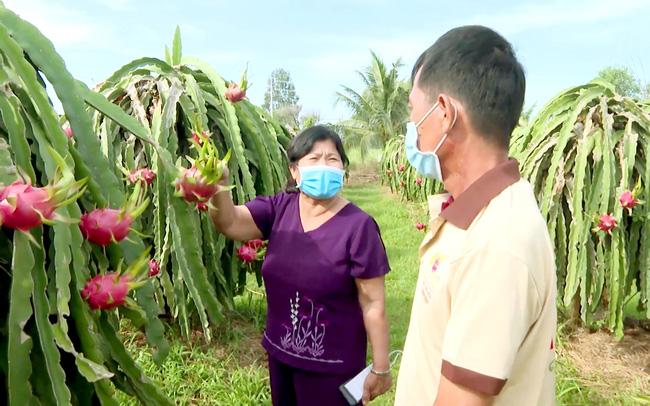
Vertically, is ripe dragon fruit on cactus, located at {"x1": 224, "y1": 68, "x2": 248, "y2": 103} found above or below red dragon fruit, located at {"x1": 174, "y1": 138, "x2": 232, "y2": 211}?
above

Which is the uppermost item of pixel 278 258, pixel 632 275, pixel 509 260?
pixel 509 260

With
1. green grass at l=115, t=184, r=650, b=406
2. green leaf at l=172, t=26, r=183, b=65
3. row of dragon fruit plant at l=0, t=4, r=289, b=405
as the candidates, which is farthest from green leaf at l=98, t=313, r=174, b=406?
green leaf at l=172, t=26, r=183, b=65

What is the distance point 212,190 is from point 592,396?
2.86m

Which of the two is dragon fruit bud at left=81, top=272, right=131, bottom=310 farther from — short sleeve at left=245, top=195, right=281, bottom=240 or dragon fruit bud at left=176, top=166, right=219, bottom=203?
short sleeve at left=245, top=195, right=281, bottom=240

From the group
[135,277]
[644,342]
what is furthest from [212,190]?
[644,342]

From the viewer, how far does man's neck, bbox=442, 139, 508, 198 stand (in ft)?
4.04

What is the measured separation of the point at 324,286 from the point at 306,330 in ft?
0.64

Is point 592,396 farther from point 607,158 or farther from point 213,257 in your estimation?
point 213,257

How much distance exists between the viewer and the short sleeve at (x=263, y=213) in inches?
95.7

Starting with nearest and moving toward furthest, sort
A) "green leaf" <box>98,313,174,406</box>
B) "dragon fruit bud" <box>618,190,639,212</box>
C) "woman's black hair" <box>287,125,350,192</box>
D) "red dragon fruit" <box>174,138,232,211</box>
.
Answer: "green leaf" <box>98,313,174,406</box>, "red dragon fruit" <box>174,138,232,211</box>, "woman's black hair" <box>287,125,350,192</box>, "dragon fruit bud" <box>618,190,639,212</box>

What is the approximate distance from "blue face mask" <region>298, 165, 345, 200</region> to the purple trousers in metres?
0.68

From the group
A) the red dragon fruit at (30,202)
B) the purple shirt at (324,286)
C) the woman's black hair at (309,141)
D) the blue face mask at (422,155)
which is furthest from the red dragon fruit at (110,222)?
the woman's black hair at (309,141)

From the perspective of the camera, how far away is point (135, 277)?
1.36m

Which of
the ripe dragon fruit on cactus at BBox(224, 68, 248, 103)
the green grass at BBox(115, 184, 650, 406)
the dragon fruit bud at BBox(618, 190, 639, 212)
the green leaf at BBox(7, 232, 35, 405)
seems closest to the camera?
the green leaf at BBox(7, 232, 35, 405)
